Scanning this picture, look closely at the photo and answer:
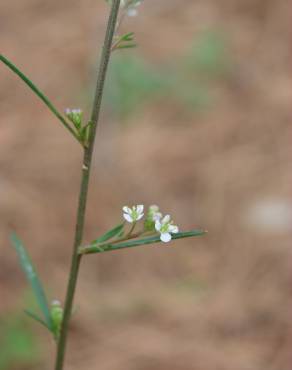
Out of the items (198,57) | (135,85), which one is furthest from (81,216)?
(198,57)

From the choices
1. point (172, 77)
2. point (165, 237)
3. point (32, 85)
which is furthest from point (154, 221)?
point (172, 77)

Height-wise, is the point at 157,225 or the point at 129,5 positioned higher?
the point at 129,5

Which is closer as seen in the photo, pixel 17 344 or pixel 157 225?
pixel 157 225

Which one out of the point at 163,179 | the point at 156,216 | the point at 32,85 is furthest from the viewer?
the point at 163,179

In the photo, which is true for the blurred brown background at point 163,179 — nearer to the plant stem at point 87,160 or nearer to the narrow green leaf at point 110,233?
the plant stem at point 87,160

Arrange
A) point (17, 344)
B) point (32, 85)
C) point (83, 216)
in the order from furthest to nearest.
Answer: point (17, 344)
point (83, 216)
point (32, 85)

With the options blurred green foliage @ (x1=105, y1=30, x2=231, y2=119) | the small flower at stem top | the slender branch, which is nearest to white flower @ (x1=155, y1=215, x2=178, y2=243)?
the slender branch

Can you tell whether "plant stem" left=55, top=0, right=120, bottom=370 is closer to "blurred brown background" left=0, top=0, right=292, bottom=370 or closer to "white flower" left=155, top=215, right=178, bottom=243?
"white flower" left=155, top=215, right=178, bottom=243

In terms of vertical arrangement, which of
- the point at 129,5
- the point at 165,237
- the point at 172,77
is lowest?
the point at 165,237

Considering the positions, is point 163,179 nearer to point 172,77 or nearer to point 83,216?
point 172,77
